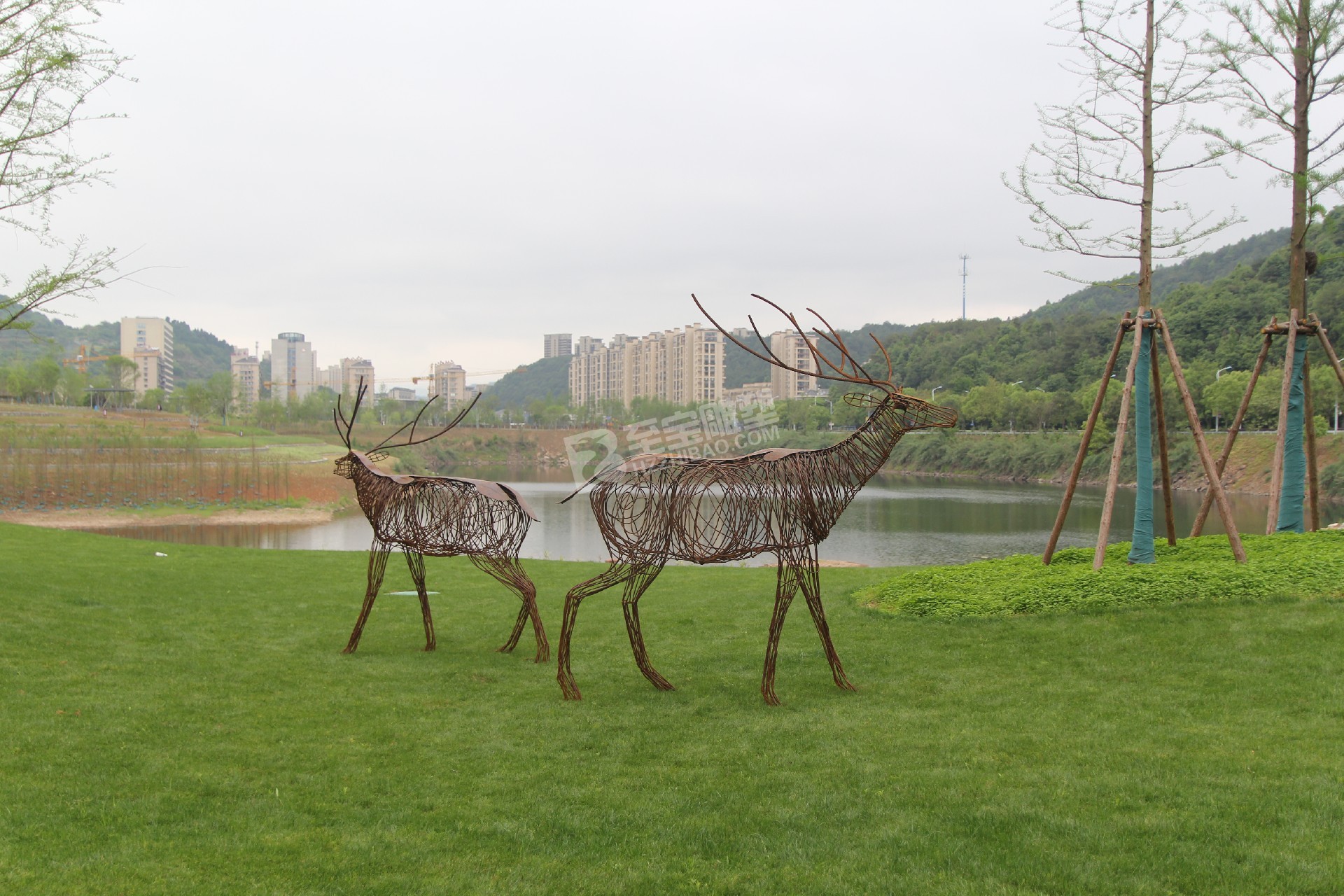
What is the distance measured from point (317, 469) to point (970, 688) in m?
37.2

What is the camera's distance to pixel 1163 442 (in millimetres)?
9930

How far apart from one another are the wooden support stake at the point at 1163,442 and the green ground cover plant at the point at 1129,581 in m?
0.23

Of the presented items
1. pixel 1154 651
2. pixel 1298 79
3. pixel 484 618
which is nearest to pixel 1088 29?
pixel 1298 79

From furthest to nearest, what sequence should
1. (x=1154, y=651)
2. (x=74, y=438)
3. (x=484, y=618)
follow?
(x=74, y=438) < (x=484, y=618) < (x=1154, y=651)

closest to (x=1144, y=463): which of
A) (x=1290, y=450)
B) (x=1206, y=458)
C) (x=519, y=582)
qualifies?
(x=1206, y=458)

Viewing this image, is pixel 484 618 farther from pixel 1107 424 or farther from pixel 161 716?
pixel 1107 424

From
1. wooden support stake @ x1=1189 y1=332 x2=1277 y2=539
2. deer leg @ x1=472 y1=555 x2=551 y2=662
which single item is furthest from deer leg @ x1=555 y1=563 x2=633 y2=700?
wooden support stake @ x1=1189 y1=332 x2=1277 y2=539

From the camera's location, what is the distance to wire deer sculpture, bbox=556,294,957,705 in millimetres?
5906

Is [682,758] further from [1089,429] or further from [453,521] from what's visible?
[1089,429]

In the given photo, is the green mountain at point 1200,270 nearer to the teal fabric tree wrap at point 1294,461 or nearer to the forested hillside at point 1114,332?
the forested hillside at point 1114,332

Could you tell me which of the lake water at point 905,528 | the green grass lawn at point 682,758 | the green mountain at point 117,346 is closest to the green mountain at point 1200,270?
the lake water at point 905,528

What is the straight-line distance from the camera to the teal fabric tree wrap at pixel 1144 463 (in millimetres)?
8998

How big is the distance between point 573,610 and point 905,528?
71.4 feet

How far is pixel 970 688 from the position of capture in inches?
242
